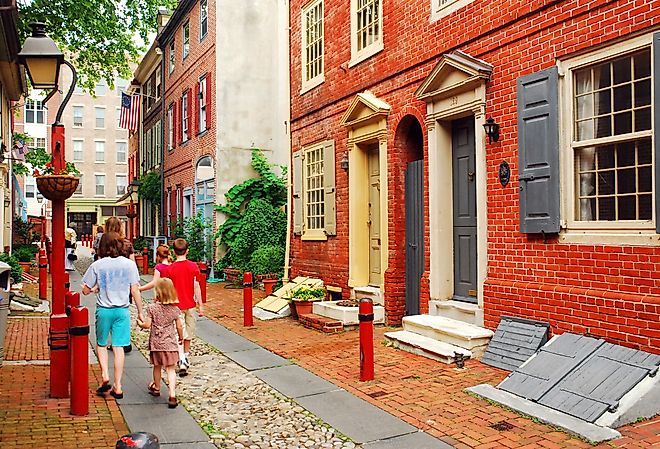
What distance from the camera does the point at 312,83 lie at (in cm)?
1341

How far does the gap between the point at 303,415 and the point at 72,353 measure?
2154mm

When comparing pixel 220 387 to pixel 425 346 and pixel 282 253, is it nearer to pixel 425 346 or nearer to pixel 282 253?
pixel 425 346

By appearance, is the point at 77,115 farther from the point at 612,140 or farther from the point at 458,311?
the point at 612,140

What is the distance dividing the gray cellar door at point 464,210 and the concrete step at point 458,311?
207 mm

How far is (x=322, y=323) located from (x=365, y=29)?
504cm

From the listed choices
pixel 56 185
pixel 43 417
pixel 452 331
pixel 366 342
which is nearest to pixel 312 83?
pixel 452 331

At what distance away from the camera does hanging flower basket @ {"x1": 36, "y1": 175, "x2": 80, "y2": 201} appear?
6.50 metres

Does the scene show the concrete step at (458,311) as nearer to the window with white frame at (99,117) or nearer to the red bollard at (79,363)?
the red bollard at (79,363)

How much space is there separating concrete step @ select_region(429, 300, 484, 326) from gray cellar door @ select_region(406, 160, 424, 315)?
0.84 meters

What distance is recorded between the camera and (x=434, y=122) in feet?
30.5

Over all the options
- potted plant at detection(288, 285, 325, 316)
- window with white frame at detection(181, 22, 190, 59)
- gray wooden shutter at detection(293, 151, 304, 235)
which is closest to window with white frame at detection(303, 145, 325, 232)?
gray wooden shutter at detection(293, 151, 304, 235)

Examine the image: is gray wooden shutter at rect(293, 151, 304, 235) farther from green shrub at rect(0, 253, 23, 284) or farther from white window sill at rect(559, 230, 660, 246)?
→ white window sill at rect(559, 230, 660, 246)

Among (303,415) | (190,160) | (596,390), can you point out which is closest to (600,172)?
(596,390)

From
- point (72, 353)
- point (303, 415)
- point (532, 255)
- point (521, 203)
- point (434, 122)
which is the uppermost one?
point (434, 122)
